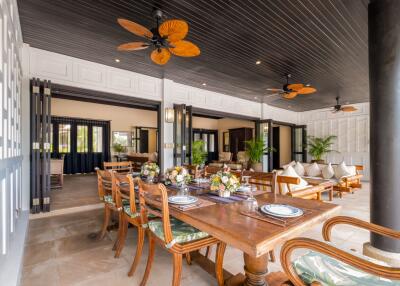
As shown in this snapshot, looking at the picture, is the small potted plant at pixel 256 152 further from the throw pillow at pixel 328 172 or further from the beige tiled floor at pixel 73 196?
the beige tiled floor at pixel 73 196

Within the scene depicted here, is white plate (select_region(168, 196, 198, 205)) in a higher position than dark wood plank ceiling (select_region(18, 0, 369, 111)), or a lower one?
lower

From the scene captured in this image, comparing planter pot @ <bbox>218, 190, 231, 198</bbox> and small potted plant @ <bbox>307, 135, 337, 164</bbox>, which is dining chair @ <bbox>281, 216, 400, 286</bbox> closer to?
planter pot @ <bbox>218, 190, 231, 198</bbox>

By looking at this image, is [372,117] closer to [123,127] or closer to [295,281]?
[295,281]

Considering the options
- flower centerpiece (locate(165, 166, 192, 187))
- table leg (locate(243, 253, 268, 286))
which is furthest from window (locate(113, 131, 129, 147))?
table leg (locate(243, 253, 268, 286))

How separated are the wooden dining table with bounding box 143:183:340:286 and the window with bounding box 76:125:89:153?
8.63 metres

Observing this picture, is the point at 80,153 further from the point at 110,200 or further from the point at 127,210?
the point at 127,210

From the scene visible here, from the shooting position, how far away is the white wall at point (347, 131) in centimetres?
808

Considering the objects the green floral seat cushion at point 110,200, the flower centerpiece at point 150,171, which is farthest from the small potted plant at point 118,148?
the flower centerpiece at point 150,171

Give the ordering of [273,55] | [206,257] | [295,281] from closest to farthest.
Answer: [295,281]
[206,257]
[273,55]

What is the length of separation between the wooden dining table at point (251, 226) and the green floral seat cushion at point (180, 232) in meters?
0.22

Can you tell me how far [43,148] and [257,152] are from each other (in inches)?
253

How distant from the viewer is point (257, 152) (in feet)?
25.3

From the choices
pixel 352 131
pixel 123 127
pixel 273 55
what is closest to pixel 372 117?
pixel 273 55

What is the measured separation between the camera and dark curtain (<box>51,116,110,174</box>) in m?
8.20
